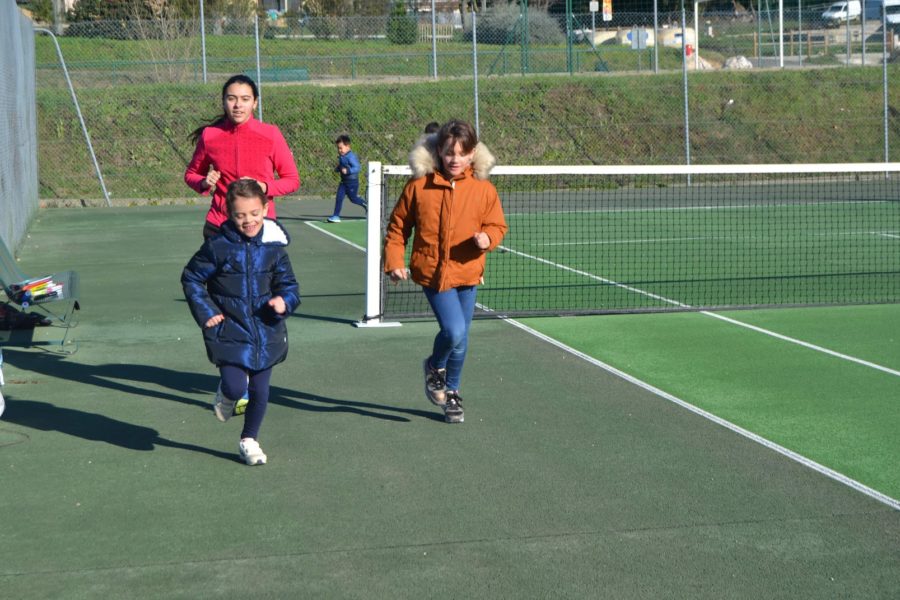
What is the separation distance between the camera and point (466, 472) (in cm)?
642

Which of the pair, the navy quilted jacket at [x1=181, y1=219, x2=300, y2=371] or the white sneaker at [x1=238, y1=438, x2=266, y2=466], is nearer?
the navy quilted jacket at [x1=181, y1=219, x2=300, y2=371]

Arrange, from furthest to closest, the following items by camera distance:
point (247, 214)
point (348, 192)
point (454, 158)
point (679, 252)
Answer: point (348, 192) < point (679, 252) < point (454, 158) < point (247, 214)

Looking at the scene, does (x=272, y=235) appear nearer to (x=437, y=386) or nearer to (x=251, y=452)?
(x=251, y=452)

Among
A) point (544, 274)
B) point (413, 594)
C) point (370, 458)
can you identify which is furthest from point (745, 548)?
point (544, 274)

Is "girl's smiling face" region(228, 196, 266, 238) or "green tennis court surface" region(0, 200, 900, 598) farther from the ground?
"girl's smiling face" region(228, 196, 266, 238)

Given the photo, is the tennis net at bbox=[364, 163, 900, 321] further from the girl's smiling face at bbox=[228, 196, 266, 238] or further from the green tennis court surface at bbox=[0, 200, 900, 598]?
the girl's smiling face at bbox=[228, 196, 266, 238]

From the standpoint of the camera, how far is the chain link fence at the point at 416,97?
30.9 m

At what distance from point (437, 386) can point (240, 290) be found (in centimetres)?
163

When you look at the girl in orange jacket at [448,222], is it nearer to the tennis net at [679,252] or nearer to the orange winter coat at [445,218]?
the orange winter coat at [445,218]

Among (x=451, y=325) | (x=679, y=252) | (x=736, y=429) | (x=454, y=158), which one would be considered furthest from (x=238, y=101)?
(x=679, y=252)

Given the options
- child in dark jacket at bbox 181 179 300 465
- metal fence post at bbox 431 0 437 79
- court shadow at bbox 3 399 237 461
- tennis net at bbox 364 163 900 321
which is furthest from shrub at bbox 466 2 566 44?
child in dark jacket at bbox 181 179 300 465

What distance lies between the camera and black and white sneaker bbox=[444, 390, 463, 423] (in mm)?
7461

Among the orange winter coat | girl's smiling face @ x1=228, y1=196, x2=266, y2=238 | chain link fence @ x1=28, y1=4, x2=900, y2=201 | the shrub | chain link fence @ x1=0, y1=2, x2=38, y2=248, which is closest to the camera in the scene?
girl's smiling face @ x1=228, y1=196, x2=266, y2=238

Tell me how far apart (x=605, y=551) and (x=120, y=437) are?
3262 millimetres
